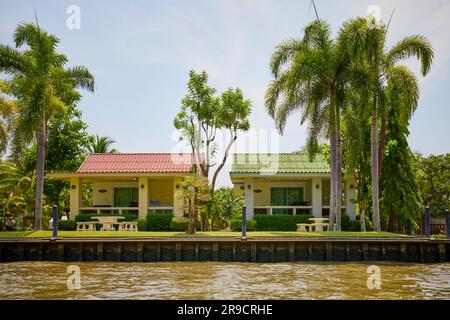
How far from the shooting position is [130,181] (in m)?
31.4

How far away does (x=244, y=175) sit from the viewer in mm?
27781

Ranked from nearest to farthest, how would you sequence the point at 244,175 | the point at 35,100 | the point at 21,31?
the point at 35,100
the point at 21,31
the point at 244,175

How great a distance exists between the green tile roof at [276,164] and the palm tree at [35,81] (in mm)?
10600

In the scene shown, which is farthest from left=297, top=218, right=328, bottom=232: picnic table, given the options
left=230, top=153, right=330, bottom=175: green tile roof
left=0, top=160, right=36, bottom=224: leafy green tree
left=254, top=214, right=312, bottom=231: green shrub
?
left=0, top=160, right=36, bottom=224: leafy green tree

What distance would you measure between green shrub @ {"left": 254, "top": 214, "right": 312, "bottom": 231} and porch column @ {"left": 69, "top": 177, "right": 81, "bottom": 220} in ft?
35.6

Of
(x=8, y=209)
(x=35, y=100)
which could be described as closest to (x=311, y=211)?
(x=35, y=100)

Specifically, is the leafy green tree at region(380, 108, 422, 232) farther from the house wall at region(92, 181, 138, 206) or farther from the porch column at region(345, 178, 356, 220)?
the house wall at region(92, 181, 138, 206)

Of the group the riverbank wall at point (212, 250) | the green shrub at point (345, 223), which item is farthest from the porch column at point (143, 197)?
the green shrub at point (345, 223)

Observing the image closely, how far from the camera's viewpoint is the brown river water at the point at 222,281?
1209 cm

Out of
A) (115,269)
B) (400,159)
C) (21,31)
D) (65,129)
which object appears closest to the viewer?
(115,269)

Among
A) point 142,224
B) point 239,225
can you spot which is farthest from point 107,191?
point 239,225
